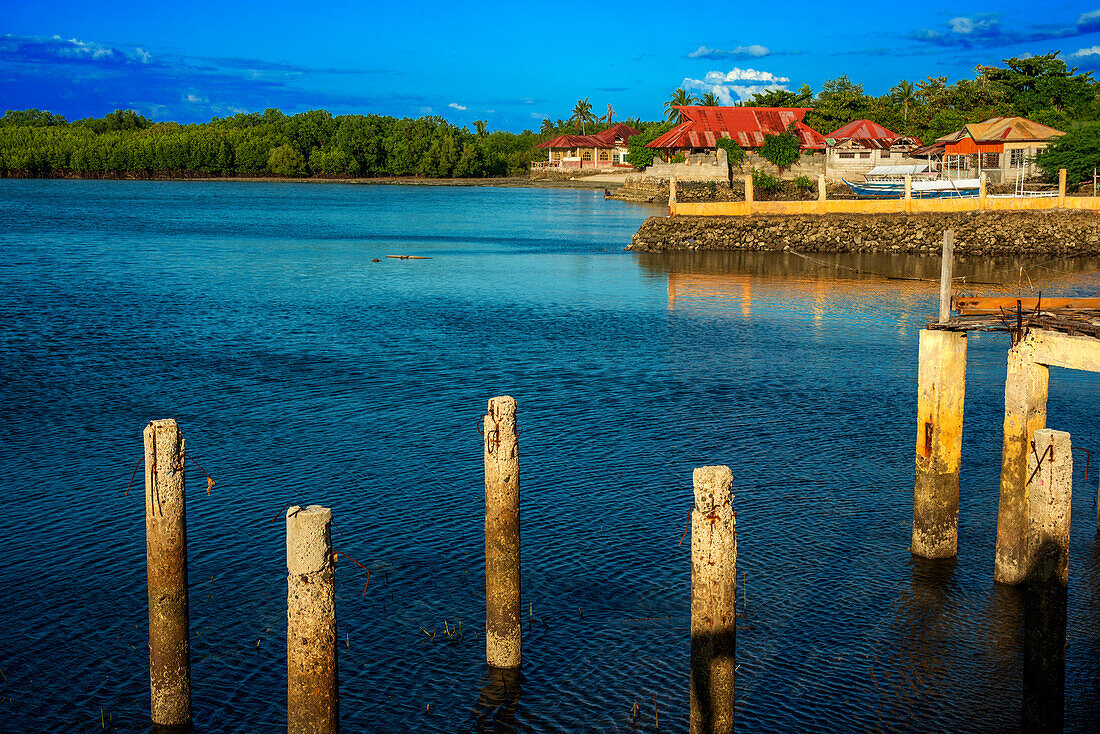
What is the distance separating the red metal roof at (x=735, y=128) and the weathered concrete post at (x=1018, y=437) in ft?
265

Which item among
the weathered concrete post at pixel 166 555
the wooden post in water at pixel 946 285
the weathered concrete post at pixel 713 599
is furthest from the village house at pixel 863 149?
the weathered concrete post at pixel 166 555

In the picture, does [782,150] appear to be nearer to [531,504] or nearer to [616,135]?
[531,504]

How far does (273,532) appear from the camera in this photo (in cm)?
1609

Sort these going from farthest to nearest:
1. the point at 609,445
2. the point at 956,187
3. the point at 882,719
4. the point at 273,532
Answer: the point at 956,187
the point at 609,445
the point at 273,532
the point at 882,719

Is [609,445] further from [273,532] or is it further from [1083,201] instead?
[1083,201]

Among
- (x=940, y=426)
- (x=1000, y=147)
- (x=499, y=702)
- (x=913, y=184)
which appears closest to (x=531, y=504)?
(x=499, y=702)

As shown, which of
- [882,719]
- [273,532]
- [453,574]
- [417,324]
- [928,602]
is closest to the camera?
[882,719]

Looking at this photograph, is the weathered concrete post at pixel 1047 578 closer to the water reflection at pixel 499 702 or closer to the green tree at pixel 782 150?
the water reflection at pixel 499 702

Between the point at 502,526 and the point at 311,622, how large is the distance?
9.68 feet

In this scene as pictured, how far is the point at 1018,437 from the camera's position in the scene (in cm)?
1291

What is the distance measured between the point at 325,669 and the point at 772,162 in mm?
86324

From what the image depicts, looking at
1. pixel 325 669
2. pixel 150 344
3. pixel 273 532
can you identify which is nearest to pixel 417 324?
pixel 150 344

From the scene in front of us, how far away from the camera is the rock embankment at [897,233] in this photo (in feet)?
168

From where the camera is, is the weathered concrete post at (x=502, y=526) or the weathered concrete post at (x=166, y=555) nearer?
the weathered concrete post at (x=166, y=555)
